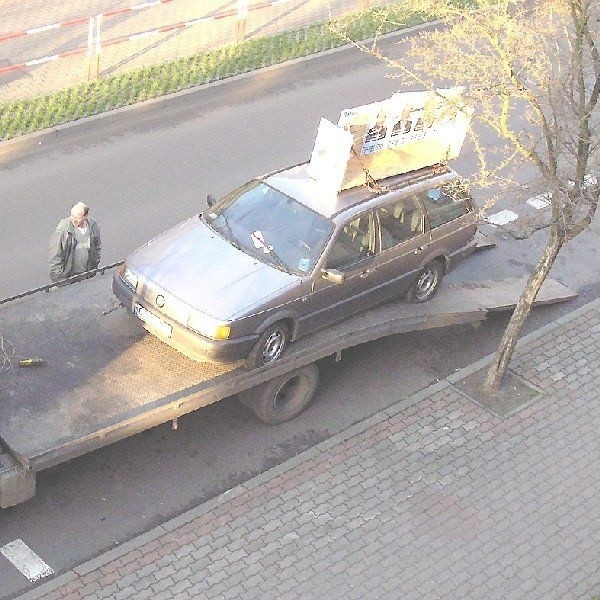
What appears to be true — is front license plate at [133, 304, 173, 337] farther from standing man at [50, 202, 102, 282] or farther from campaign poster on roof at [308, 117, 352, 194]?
campaign poster on roof at [308, 117, 352, 194]

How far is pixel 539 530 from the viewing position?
10.5 metres

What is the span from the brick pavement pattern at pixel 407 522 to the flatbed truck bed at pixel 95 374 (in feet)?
2.94

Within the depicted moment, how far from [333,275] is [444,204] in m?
1.97

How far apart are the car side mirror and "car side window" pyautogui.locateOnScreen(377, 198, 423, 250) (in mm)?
793

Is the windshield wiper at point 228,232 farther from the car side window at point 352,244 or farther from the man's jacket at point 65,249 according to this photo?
the man's jacket at point 65,249

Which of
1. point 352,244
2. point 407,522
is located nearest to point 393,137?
point 352,244

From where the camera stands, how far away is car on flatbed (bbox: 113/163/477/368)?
1043 centimetres

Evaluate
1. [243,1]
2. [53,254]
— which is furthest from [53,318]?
[243,1]

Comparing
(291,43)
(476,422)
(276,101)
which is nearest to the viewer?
(476,422)

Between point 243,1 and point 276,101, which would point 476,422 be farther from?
point 243,1

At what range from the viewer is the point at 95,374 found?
404 inches

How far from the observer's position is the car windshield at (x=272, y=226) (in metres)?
11.0

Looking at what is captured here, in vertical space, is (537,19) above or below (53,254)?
above

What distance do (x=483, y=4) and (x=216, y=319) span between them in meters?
3.77
